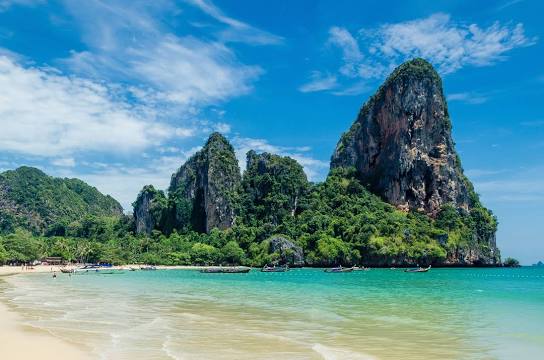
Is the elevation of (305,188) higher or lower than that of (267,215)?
higher

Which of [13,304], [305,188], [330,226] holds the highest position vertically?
[305,188]

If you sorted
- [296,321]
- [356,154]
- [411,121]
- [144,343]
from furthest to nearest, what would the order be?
[356,154] → [411,121] → [296,321] → [144,343]

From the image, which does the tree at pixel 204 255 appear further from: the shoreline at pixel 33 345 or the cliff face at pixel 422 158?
the shoreline at pixel 33 345

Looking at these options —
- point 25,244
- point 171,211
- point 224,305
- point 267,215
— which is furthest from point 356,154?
point 224,305

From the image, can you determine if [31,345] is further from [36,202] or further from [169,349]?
[36,202]

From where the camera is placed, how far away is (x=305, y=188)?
107750 mm

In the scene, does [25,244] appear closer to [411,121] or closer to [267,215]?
[267,215]

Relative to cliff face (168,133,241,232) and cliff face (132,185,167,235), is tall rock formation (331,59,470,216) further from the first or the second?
cliff face (132,185,167,235)

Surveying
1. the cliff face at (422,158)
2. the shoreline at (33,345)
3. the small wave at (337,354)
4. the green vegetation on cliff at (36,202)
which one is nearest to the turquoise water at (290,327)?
the small wave at (337,354)

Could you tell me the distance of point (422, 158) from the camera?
9744 centimetres

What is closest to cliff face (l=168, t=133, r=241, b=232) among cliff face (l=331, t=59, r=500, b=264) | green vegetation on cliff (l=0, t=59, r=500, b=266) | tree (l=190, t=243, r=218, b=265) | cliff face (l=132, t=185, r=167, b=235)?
green vegetation on cliff (l=0, t=59, r=500, b=266)

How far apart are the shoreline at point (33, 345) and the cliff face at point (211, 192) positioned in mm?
88312

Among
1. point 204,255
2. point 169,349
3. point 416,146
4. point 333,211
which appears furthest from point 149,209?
point 169,349

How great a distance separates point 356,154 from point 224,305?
9816cm
